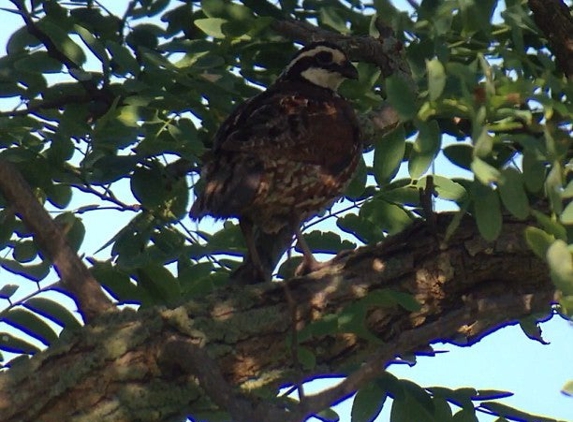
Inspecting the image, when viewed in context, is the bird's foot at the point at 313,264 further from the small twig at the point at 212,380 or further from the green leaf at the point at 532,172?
the green leaf at the point at 532,172

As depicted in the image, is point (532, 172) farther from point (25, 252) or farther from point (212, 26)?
point (25, 252)

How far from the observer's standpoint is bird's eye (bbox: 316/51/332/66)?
5484mm

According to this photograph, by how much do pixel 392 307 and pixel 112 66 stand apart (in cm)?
170

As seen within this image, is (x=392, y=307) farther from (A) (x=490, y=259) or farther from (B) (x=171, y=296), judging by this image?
(B) (x=171, y=296)

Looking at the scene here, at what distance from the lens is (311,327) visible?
3867 mm

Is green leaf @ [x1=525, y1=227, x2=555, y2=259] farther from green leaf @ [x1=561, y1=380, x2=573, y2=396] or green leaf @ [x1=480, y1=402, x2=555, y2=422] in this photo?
green leaf @ [x1=480, y1=402, x2=555, y2=422]

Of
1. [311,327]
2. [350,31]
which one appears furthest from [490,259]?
[350,31]

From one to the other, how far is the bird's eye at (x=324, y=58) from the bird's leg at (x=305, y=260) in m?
0.91

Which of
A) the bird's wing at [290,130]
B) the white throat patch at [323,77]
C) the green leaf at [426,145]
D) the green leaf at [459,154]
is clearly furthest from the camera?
the white throat patch at [323,77]

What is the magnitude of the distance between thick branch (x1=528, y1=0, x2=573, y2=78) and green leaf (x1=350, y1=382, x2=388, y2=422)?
1463mm

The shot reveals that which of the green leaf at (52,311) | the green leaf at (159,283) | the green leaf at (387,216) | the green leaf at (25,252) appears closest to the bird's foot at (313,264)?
the green leaf at (387,216)

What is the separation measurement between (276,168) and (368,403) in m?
1.23

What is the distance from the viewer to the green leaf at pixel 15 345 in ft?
14.5

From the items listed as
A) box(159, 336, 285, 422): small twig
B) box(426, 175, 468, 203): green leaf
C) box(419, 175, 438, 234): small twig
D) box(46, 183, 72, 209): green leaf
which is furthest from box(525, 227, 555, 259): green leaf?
box(46, 183, 72, 209): green leaf
